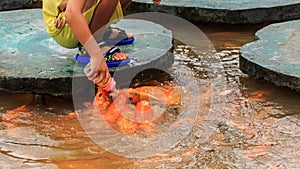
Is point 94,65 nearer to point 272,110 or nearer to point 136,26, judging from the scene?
point 272,110

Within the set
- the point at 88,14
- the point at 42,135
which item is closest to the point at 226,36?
the point at 88,14

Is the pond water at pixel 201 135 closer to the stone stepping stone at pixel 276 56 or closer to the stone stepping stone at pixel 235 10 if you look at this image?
the stone stepping stone at pixel 276 56

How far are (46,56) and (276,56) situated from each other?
52.8 inches

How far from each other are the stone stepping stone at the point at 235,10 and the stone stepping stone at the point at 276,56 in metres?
0.38

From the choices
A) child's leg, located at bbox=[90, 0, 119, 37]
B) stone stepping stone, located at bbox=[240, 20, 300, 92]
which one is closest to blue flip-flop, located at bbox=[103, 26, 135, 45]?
child's leg, located at bbox=[90, 0, 119, 37]

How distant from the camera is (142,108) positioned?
288 cm

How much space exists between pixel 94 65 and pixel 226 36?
1734 millimetres

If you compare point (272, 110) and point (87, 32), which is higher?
point (87, 32)

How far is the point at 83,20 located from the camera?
270cm

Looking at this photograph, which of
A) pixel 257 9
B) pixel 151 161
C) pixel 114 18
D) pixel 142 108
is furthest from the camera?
pixel 257 9

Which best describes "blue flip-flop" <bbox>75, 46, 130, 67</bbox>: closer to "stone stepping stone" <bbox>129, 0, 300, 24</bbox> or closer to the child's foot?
the child's foot

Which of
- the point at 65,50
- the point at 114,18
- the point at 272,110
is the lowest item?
the point at 272,110

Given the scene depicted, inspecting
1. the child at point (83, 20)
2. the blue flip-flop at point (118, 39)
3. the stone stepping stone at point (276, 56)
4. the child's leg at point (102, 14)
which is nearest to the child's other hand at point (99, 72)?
the child at point (83, 20)

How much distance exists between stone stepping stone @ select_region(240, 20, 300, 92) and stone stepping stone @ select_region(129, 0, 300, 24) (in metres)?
0.38
